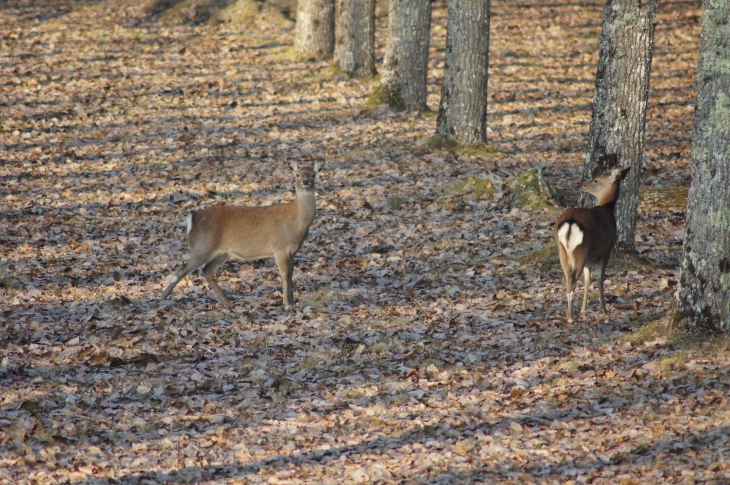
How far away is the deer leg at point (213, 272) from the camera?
990 centimetres

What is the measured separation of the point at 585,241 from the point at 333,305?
320cm

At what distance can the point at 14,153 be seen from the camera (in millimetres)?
15492

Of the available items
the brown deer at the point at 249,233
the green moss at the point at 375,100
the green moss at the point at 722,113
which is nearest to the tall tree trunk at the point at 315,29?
the green moss at the point at 375,100

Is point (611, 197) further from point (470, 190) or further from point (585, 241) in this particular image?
point (470, 190)

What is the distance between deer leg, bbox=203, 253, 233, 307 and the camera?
990 centimetres

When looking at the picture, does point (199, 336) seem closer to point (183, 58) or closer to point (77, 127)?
point (77, 127)

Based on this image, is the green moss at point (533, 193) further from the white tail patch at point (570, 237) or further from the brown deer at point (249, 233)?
the brown deer at point (249, 233)

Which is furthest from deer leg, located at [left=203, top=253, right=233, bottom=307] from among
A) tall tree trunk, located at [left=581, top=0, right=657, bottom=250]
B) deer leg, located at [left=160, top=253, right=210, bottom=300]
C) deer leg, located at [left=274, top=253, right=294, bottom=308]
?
tall tree trunk, located at [left=581, top=0, right=657, bottom=250]

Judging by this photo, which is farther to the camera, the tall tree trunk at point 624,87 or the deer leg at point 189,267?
the deer leg at point 189,267

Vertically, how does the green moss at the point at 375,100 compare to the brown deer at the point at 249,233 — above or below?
above

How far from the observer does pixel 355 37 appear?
19.5 metres

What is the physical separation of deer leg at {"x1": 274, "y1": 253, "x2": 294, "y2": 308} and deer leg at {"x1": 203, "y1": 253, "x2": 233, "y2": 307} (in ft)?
2.45

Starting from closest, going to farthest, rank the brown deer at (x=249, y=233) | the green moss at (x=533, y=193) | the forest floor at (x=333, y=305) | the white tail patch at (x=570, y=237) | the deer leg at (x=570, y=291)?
the forest floor at (x=333, y=305) → the white tail patch at (x=570, y=237) → the deer leg at (x=570, y=291) → the brown deer at (x=249, y=233) → the green moss at (x=533, y=193)

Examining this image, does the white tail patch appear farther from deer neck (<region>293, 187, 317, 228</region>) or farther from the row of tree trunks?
deer neck (<region>293, 187, 317, 228</region>)
